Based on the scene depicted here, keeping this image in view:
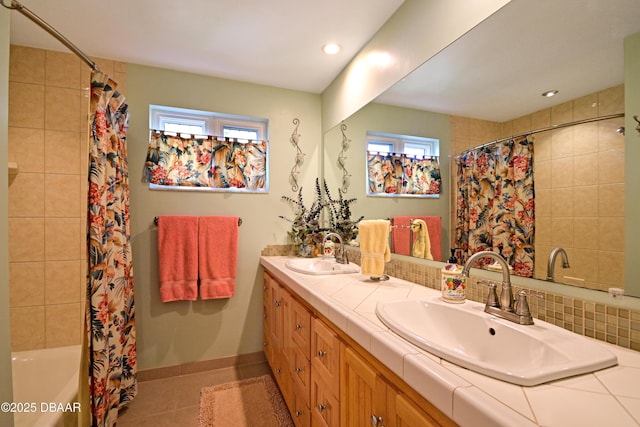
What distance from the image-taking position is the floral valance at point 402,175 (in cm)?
143

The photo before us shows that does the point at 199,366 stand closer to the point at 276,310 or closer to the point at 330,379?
the point at 276,310

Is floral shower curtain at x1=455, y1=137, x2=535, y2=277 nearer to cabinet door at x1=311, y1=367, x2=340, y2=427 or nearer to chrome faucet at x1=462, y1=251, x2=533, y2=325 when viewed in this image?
chrome faucet at x1=462, y1=251, x2=533, y2=325

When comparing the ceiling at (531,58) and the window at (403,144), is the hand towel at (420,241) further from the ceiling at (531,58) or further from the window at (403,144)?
the ceiling at (531,58)

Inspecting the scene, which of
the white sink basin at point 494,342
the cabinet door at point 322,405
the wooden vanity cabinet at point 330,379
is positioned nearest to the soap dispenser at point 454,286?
the white sink basin at point 494,342

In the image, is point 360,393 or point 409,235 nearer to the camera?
point 360,393

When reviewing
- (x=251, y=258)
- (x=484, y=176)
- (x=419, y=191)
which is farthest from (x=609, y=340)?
(x=251, y=258)

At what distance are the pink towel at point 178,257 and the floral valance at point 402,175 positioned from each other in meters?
1.36

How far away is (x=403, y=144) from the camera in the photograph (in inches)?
63.8

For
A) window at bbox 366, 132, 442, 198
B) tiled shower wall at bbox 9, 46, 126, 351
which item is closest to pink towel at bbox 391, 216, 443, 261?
window at bbox 366, 132, 442, 198

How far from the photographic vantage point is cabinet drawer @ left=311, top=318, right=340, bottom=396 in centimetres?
106

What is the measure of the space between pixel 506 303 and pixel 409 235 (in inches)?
26.1

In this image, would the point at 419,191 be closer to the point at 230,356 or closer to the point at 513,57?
the point at 513,57

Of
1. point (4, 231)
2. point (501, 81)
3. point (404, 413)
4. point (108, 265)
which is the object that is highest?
point (501, 81)

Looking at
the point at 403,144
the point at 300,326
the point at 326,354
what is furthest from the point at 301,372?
the point at 403,144
